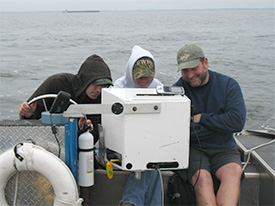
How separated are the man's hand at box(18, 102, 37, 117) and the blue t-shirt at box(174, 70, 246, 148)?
1.08 m

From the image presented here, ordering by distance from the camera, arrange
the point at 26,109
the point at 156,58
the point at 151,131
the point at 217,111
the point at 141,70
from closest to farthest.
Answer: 1. the point at 151,131
2. the point at 26,109
3. the point at 217,111
4. the point at 141,70
5. the point at 156,58

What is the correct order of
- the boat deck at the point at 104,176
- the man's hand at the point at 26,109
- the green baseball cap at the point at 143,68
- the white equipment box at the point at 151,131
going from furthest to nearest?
1. the green baseball cap at the point at 143,68
2. the man's hand at the point at 26,109
3. the boat deck at the point at 104,176
4. the white equipment box at the point at 151,131

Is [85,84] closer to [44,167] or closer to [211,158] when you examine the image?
[44,167]

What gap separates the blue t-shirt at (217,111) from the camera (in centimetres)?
247

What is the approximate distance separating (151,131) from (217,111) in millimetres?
914

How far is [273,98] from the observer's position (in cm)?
877

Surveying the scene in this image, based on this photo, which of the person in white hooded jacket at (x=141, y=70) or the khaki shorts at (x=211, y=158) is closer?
the khaki shorts at (x=211, y=158)

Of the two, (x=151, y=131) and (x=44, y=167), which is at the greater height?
(x=151, y=131)

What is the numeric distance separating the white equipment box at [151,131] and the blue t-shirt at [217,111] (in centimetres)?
61

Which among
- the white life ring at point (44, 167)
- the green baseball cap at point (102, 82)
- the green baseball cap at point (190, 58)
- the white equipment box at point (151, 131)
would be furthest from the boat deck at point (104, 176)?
the green baseball cap at point (190, 58)

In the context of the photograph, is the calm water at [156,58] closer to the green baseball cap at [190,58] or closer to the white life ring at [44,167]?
the green baseball cap at [190,58]

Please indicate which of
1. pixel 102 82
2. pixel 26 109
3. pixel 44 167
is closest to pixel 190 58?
pixel 102 82

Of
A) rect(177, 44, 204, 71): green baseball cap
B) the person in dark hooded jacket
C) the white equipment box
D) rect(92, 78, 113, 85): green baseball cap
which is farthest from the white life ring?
rect(177, 44, 204, 71): green baseball cap

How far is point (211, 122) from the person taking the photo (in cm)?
246
